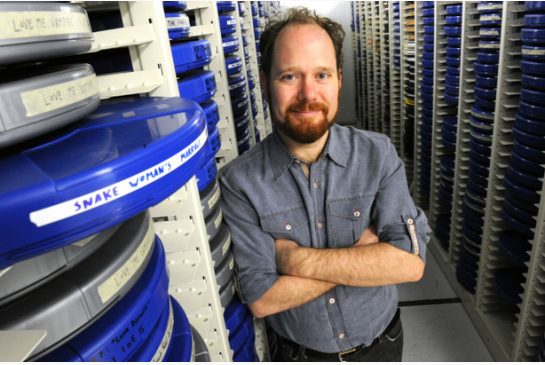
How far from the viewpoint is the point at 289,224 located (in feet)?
5.57

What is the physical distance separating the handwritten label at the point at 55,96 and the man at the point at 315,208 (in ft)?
3.17

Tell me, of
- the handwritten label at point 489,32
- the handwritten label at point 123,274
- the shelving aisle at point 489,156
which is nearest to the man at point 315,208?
the handwritten label at point 123,274

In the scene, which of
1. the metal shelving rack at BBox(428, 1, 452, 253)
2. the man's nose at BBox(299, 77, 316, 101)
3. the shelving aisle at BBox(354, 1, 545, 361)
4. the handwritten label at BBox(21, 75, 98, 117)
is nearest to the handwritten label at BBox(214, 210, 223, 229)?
the man's nose at BBox(299, 77, 316, 101)

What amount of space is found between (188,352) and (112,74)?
0.76 meters

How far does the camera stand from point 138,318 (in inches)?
34.5

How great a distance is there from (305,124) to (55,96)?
1084 mm

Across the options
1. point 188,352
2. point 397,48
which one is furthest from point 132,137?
point 397,48

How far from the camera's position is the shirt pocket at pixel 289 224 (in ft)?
5.52

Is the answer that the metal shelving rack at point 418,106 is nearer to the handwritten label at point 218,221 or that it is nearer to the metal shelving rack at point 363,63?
the handwritten label at point 218,221

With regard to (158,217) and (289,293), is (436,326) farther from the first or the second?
(158,217)

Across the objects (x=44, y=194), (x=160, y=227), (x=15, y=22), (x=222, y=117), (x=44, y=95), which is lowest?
(x=160, y=227)

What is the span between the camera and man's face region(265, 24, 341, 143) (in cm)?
163

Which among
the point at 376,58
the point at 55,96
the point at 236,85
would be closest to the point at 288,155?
the point at 236,85

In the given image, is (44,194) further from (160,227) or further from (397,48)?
(397,48)
